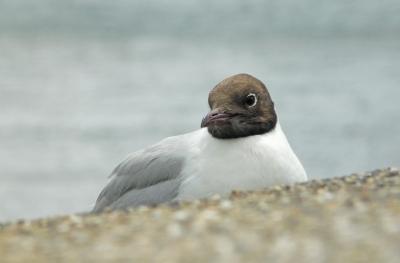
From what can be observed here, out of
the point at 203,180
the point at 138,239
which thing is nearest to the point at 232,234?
the point at 138,239

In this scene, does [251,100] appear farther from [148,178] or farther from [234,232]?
[234,232]

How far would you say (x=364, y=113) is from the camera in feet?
62.6

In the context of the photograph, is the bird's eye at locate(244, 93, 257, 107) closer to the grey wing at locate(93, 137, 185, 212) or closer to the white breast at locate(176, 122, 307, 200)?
the white breast at locate(176, 122, 307, 200)

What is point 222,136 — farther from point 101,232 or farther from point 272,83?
point 272,83

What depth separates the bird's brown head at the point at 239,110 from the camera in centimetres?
524

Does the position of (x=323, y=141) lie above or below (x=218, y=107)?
below

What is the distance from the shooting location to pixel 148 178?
5.43m

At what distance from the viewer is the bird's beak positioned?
509cm

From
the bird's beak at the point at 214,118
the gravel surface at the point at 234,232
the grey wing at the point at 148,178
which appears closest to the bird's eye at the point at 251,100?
the bird's beak at the point at 214,118

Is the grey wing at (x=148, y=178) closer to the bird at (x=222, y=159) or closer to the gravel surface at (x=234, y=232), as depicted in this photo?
the bird at (x=222, y=159)

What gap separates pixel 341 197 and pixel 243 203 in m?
0.50

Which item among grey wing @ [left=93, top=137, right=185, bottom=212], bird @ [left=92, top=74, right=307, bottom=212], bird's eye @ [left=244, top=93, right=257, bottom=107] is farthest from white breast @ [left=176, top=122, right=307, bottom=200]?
bird's eye @ [left=244, top=93, right=257, bottom=107]

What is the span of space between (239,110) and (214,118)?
227mm

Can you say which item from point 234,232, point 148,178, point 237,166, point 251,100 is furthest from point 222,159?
point 234,232
